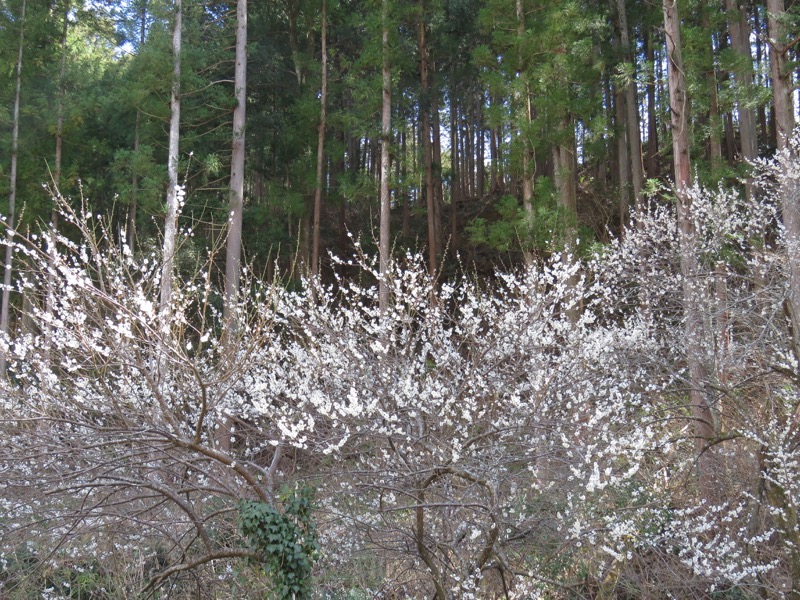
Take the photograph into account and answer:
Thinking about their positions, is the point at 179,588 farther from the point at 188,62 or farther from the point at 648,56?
the point at 648,56

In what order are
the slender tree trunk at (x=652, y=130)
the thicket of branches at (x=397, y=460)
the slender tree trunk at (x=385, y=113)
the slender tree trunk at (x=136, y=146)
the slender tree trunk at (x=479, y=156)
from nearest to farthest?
the thicket of branches at (x=397, y=460)
the slender tree trunk at (x=385, y=113)
the slender tree trunk at (x=136, y=146)
the slender tree trunk at (x=652, y=130)
the slender tree trunk at (x=479, y=156)

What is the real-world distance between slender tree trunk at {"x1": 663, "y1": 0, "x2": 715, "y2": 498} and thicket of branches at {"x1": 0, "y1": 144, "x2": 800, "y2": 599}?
0.10 metres

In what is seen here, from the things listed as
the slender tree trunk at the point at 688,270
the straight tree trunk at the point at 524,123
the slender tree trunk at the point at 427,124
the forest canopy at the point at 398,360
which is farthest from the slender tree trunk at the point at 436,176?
the slender tree trunk at the point at 688,270

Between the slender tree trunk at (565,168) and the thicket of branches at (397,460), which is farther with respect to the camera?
the slender tree trunk at (565,168)

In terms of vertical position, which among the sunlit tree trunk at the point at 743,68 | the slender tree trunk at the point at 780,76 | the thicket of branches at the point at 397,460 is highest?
the sunlit tree trunk at the point at 743,68

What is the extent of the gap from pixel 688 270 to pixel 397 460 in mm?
3823

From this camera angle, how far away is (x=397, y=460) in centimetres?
591

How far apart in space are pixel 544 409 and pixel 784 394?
2330 mm

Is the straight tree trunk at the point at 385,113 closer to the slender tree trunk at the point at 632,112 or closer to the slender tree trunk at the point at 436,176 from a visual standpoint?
the slender tree trunk at the point at 436,176

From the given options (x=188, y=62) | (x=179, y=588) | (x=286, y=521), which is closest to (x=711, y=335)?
(x=286, y=521)

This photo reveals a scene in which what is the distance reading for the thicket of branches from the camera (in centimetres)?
518

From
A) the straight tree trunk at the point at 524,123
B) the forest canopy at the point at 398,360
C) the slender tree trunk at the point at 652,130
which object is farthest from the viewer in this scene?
the slender tree trunk at the point at 652,130

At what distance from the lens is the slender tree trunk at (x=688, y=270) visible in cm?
695

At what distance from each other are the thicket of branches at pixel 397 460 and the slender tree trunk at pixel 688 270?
0.10 m
